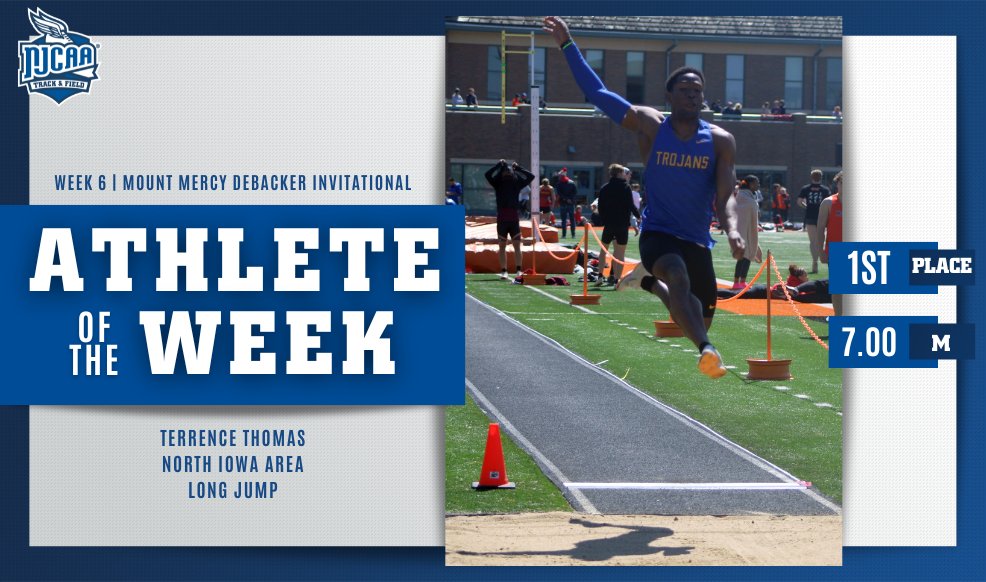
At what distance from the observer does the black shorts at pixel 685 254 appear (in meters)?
8.09

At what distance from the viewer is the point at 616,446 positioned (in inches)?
398

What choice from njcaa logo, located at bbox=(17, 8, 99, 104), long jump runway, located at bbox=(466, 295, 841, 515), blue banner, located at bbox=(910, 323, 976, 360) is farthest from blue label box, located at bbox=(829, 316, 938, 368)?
njcaa logo, located at bbox=(17, 8, 99, 104)

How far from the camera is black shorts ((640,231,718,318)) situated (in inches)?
318

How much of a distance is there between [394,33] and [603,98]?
1318 millimetres

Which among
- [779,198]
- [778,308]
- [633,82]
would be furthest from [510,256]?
[779,198]

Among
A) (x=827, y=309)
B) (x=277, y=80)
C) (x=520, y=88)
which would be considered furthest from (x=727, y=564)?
(x=520, y=88)

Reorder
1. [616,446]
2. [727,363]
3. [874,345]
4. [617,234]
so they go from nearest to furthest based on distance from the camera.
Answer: [874,345]
[616,446]
[617,234]
[727,363]

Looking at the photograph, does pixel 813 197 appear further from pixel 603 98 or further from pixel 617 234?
pixel 603 98

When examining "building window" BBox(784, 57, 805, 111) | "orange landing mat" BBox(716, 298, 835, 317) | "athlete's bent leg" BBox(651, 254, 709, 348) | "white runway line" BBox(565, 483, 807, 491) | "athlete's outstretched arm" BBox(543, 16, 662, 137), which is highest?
"building window" BBox(784, 57, 805, 111)

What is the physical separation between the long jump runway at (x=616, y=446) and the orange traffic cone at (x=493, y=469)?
42 cm

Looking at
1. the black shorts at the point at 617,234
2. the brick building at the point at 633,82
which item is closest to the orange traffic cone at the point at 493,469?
the brick building at the point at 633,82

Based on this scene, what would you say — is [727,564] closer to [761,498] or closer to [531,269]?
[761,498]

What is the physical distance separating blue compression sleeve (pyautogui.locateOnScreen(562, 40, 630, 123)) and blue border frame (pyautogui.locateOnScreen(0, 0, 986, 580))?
40 cm

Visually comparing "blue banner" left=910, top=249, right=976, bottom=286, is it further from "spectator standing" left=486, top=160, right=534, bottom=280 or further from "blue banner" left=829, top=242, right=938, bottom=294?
"spectator standing" left=486, top=160, right=534, bottom=280
